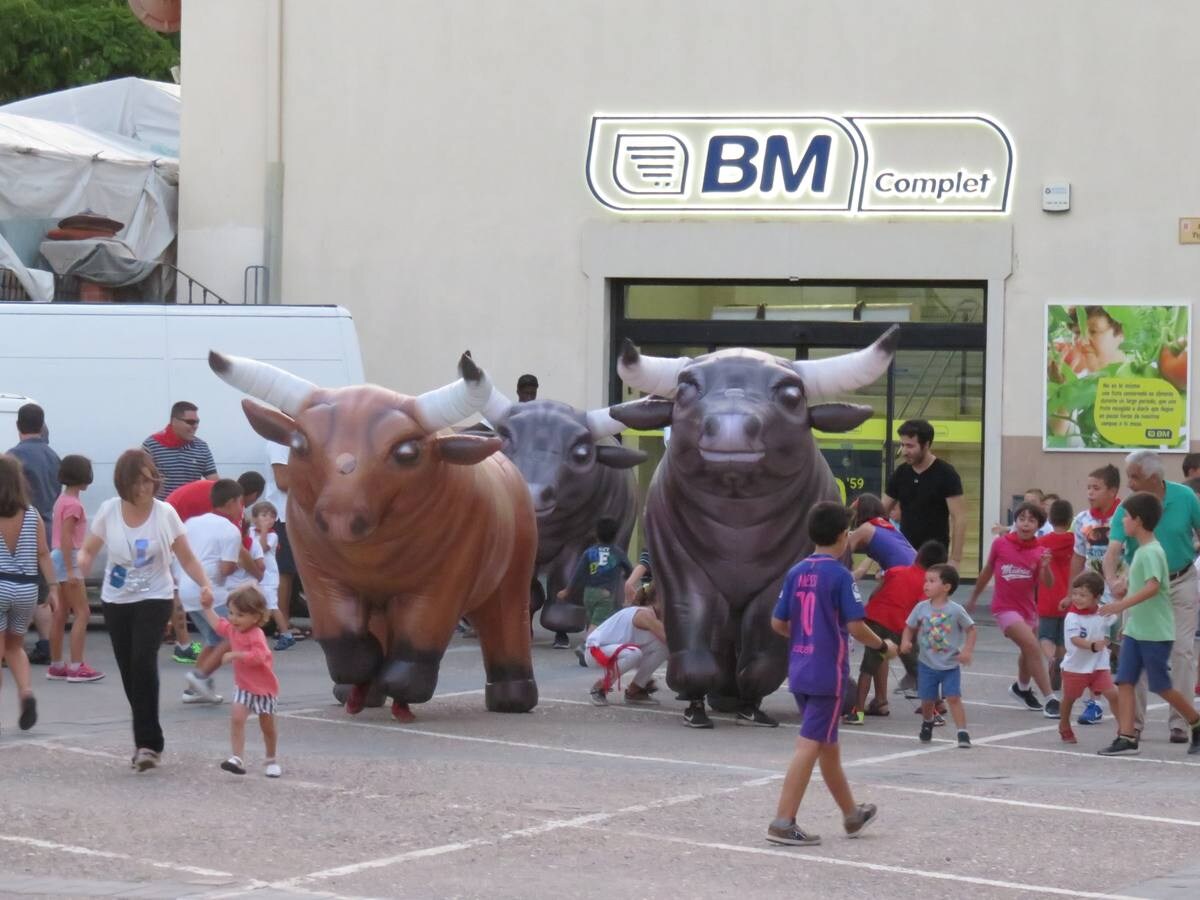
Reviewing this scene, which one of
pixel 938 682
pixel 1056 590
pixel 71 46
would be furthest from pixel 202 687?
pixel 71 46

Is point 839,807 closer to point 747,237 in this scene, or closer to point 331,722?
point 331,722

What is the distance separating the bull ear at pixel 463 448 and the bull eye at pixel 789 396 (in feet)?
5.52

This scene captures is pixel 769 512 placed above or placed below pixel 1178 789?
above

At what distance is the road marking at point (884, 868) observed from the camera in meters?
7.33

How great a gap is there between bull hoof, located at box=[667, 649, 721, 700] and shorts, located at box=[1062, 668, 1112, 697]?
1933mm

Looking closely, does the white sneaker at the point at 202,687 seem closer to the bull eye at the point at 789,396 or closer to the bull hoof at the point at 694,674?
the bull hoof at the point at 694,674

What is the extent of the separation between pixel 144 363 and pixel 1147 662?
9282 millimetres

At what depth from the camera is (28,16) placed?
106 ft

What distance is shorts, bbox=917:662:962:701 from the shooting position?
36.7 ft

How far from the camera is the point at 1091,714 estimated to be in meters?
12.4

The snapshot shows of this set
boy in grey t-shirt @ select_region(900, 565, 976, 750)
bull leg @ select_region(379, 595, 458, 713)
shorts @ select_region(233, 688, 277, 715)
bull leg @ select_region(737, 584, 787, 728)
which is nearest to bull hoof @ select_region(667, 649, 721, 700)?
bull leg @ select_region(737, 584, 787, 728)

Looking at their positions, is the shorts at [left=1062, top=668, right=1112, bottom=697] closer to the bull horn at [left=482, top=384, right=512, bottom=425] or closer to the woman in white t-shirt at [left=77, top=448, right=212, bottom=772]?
the woman in white t-shirt at [left=77, top=448, right=212, bottom=772]

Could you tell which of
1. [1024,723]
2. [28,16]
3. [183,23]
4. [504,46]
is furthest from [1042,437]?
[28,16]

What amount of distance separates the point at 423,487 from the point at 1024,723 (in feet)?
12.9
